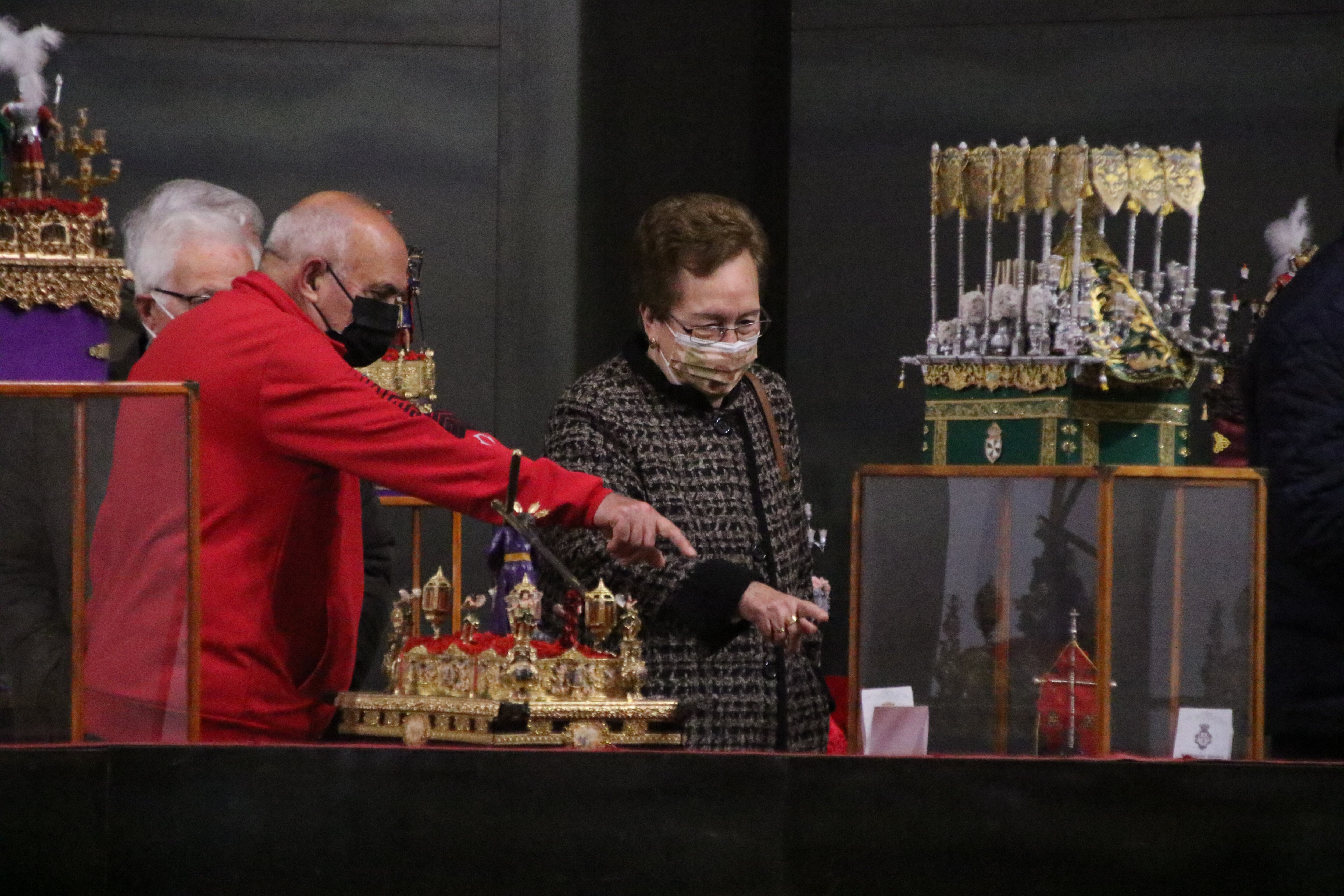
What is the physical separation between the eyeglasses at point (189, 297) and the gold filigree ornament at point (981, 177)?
1788 millimetres

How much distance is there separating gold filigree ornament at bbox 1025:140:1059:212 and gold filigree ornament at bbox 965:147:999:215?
0.27ft

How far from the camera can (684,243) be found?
9.71 ft

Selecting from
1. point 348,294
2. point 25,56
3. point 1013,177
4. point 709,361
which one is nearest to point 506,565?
point 709,361

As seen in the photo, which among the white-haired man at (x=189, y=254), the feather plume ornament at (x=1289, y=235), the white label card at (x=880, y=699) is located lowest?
the white label card at (x=880, y=699)

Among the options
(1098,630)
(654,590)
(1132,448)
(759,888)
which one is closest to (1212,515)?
(1098,630)

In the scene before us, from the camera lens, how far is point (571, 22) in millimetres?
5449

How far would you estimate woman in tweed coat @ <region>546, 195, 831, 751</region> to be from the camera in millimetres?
2818

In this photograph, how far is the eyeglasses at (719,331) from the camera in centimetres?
295

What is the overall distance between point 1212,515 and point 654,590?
0.83 meters

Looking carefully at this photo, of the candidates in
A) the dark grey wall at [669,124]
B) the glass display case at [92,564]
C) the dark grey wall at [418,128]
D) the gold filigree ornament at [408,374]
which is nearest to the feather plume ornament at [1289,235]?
the dark grey wall at [669,124]

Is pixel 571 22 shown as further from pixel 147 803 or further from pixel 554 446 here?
pixel 147 803

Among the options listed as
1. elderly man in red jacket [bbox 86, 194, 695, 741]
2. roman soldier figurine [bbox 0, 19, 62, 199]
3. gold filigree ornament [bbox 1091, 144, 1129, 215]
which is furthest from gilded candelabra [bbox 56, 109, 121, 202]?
gold filigree ornament [bbox 1091, 144, 1129, 215]

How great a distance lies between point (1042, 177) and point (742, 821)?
8.73 feet

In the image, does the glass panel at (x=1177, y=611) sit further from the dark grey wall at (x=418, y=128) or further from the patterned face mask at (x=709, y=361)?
the dark grey wall at (x=418, y=128)
